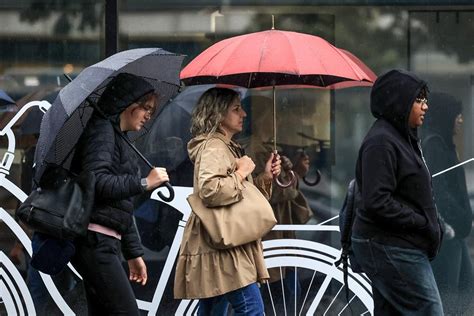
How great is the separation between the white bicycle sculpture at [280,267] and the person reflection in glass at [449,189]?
0.59 m

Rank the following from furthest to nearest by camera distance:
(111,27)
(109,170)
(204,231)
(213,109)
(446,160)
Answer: (111,27) < (446,160) < (213,109) < (204,231) < (109,170)

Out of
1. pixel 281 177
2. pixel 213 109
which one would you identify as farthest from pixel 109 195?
pixel 281 177

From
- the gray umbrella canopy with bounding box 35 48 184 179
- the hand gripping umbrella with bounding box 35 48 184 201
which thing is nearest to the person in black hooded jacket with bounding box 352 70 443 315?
the hand gripping umbrella with bounding box 35 48 184 201

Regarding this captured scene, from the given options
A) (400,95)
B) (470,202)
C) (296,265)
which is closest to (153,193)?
(296,265)

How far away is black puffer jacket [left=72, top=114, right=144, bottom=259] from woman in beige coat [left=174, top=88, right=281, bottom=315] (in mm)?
Answer: 558

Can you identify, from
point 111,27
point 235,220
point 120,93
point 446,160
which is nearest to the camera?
point 120,93

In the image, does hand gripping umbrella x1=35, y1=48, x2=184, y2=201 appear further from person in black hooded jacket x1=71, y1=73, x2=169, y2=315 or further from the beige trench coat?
the beige trench coat

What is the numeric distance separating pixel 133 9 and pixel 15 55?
88 cm

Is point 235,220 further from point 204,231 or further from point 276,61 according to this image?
point 276,61

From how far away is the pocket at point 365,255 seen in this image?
545cm

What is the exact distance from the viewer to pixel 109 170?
545 centimetres

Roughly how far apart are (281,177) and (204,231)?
4.90 ft

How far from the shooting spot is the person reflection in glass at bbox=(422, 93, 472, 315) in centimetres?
751

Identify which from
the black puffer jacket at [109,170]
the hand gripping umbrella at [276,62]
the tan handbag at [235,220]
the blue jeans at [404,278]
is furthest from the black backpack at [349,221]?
the black puffer jacket at [109,170]
